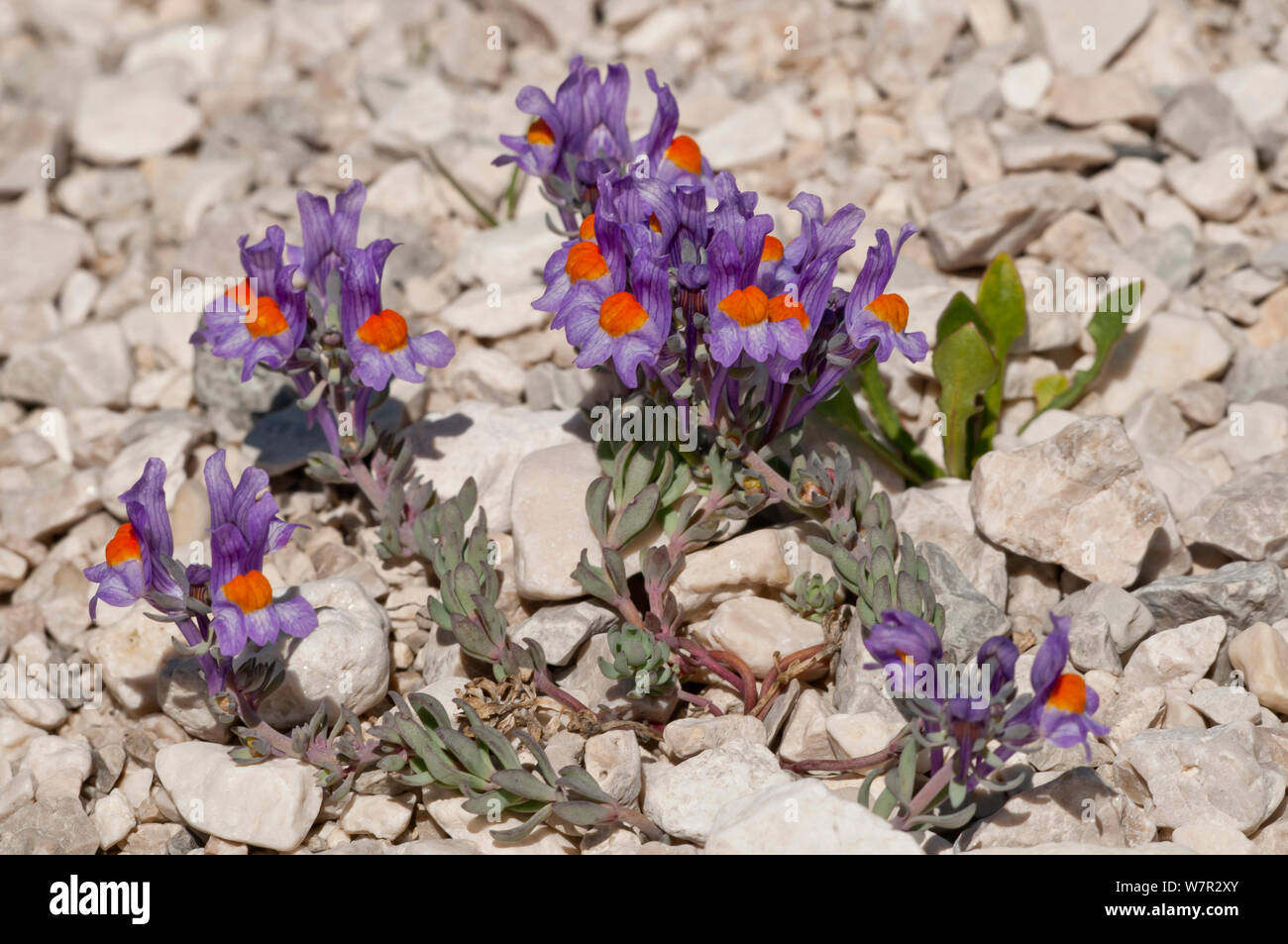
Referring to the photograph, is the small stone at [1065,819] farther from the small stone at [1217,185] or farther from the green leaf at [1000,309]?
the small stone at [1217,185]

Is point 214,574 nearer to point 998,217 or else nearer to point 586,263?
point 586,263

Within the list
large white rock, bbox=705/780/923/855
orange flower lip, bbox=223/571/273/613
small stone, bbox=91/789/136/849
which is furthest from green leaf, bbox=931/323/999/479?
small stone, bbox=91/789/136/849

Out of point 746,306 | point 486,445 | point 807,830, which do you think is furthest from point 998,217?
point 807,830

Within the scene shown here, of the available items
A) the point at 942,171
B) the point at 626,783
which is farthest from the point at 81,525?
the point at 942,171

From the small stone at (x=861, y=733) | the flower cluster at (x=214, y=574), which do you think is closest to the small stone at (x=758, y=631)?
the small stone at (x=861, y=733)

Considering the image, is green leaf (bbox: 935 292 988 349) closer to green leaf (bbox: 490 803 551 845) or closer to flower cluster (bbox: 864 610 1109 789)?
flower cluster (bbox: 864 610 1109 789)

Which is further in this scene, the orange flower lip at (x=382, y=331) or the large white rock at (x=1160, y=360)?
the large white rock at (x=1160, y=360)

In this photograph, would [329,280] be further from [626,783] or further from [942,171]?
[942,171]

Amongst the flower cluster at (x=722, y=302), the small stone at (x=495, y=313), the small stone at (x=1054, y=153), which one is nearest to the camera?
the flower cluster at (x=722, y=302)
